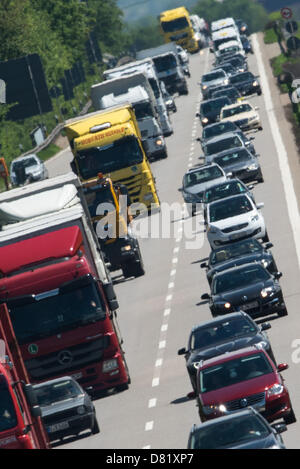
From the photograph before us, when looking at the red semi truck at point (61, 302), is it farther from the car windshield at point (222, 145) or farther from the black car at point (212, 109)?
the black car at point (212, 109)

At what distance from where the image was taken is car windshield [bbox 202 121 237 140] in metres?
59.6

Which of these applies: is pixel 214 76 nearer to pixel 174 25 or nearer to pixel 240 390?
pixel 174 25

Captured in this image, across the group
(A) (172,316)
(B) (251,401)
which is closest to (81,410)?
(B) (251,401)

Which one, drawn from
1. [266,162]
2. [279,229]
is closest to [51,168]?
[266,162]

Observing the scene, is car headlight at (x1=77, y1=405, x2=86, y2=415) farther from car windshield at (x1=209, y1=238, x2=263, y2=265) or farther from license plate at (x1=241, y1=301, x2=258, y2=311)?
car windshield at (x1=209, y1=238, x2=263, y2=265)

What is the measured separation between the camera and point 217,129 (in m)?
60.0

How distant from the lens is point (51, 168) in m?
74.7

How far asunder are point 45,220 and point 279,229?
14.6 meters

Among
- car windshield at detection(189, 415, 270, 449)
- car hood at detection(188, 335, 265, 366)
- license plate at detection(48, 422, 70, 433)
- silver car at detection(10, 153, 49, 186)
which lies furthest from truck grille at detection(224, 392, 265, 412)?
silver car at detection(10, 153, 49, 186)

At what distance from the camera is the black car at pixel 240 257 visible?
33625 mm

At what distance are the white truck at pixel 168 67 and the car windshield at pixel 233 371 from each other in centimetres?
6392

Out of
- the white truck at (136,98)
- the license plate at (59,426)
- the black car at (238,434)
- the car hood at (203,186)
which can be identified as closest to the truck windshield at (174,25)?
the white truck at (136,98)

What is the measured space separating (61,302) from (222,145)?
94.2 ft

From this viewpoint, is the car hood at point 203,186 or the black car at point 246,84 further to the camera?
the black car at point 246,84
